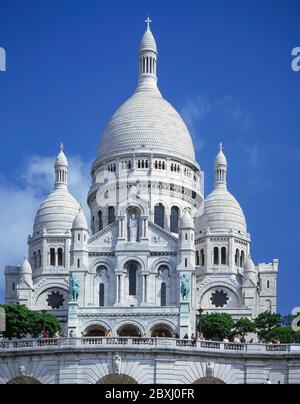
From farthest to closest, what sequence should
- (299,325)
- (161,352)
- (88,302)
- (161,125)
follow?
1. (161,125)
2. (88,302)
3. (299,325)
4. (161,352)

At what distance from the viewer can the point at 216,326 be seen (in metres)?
99.8

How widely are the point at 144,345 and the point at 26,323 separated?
42.8 m

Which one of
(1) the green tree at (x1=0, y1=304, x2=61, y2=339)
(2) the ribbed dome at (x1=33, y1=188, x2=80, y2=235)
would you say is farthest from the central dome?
(1) the green tree at (x1=0, y1=304, x2=61, y2=339)

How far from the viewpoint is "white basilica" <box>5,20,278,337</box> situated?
110062mm

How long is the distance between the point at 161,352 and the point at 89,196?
76258 mm

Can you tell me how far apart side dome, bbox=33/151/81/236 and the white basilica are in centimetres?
8

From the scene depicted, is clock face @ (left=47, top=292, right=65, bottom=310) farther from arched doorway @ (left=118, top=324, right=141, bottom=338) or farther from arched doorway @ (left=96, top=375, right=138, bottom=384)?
arched doorway @ (left=96, top=375, right=138, bottom=384)

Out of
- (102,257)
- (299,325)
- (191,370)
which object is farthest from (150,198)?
(191,370)

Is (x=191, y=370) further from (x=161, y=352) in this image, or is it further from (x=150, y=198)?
(x=150, y=198)

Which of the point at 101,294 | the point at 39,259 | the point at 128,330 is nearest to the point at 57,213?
the point at 39,259

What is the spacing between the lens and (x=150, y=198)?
124188 mm

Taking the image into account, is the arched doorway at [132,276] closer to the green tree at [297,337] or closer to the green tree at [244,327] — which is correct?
the green tree at [244,327]

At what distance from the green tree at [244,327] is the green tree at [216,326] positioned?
419 mm

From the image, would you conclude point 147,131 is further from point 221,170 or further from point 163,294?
point 163,294
